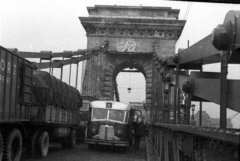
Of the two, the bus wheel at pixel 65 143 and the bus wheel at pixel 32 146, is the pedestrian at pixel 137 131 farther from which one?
the bus wheel at pixel 32 146

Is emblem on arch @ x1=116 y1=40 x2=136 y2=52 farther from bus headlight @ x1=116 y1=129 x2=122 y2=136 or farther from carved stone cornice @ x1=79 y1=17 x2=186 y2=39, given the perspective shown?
bus headlight @ x1=116 y1=129 x2=122 y2=136

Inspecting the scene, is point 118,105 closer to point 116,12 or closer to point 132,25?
point 132,25

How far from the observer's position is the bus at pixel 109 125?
17406mm

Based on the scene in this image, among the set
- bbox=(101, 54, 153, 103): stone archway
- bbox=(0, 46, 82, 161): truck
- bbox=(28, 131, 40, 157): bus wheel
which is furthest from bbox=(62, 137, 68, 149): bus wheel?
bbox=(101, 54, 153, 103): stone archway

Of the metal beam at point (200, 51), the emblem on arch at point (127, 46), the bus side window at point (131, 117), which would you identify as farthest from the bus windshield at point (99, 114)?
the emblem on arch at point (127, 46)

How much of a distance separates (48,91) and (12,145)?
3421 millimetres

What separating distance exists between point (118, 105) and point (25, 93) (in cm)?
781

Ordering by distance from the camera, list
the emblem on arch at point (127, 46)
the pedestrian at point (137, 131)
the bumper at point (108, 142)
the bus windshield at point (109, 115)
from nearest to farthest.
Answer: the bumper at point (108, 142) → the bus windshield at point (109, 115) → the pedestrian at point (137, 131) → the emblem on arch at point (127, 46)

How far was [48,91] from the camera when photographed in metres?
13.3

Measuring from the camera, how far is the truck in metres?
9.46

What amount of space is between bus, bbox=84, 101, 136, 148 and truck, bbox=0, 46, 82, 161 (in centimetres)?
93

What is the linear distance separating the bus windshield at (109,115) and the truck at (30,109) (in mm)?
1049

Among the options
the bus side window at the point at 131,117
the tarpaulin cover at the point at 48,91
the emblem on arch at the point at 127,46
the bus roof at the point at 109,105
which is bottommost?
the bus side window at the point at 131,117

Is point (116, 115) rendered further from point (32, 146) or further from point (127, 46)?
point (127, 46)
